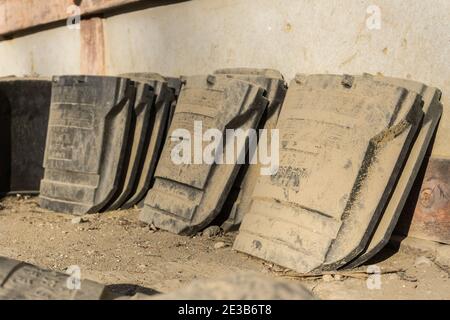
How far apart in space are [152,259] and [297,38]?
59.9 inches

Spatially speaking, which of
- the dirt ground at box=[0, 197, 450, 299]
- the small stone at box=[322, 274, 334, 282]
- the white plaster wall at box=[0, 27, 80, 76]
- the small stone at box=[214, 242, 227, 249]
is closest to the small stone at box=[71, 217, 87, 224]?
the dirt ground at box=[0, 197, 450, 299]

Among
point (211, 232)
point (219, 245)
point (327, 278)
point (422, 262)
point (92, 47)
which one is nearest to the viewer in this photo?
point (327, 278)

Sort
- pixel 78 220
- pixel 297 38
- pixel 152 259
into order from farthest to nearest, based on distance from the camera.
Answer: pixel 78 220 → pixel 297 38 → pixel 152 259

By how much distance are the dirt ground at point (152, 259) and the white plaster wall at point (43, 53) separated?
2.73 meters

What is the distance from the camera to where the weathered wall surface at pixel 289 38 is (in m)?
2.96

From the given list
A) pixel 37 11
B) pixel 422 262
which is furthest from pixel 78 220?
pixel 37 11

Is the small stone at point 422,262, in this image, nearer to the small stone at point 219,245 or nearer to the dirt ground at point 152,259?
the dirt ground at point 152,259

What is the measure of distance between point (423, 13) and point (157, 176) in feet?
5.62

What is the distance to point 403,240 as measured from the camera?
119 inches

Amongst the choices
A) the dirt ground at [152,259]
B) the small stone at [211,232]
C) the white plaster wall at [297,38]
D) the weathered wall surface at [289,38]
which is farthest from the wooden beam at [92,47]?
the small stone at [211,232]

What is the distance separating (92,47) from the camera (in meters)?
5.71

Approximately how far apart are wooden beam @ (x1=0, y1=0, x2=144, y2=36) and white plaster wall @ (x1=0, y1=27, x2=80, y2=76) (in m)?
0.14

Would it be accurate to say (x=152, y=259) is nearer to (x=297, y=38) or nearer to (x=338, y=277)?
(x=338, y=277)

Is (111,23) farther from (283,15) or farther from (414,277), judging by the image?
(414,277)
